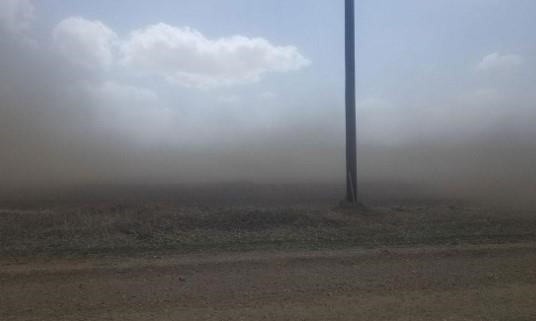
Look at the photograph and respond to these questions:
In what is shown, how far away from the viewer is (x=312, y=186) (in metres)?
21.0

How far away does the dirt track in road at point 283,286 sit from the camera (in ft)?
21.2

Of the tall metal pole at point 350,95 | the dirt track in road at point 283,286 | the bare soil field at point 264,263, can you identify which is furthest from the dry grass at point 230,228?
the tall metal pole at point 350,95

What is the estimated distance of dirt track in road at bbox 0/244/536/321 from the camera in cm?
645

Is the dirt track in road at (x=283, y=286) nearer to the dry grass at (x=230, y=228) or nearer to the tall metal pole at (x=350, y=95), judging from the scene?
the dry grass at (x=230, y=228)

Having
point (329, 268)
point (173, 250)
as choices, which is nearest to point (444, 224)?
point (329, 268)

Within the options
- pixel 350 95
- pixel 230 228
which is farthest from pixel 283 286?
pixel 350 95

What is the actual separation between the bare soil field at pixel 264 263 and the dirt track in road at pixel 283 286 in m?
0.02

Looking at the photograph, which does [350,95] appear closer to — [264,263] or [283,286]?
[264,263]

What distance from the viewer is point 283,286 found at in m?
7.48

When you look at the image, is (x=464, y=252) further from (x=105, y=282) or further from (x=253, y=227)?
(x=105, y=282)

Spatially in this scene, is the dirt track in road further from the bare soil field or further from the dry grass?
the dry grass

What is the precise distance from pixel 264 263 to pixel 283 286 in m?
1.30

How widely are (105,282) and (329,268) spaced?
325 centimetres

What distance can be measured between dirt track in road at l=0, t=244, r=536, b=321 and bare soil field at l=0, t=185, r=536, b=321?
2 centimetres
